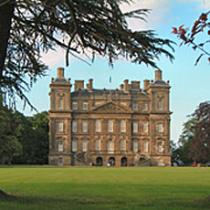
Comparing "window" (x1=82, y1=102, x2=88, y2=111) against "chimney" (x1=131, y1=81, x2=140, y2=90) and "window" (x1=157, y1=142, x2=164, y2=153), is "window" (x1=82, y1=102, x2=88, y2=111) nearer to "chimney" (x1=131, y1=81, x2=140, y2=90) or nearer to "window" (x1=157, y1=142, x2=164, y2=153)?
"chimney" (x1=131, y1=81, x2=140, y2=90)

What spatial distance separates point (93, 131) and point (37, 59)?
3340 inches

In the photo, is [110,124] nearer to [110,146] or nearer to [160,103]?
[110,146]

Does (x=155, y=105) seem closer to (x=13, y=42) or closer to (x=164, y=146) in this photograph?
(x=164, y=146)

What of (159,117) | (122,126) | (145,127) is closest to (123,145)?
(122,126)

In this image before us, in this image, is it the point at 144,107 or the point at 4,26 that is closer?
the point at 4,26

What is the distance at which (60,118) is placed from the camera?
303 ft

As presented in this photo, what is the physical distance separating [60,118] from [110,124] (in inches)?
344

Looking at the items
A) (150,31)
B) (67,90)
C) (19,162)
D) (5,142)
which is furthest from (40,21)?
(67,90)

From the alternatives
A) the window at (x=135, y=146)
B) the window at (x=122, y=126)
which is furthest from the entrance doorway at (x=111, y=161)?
the window at (x=122, y=126)

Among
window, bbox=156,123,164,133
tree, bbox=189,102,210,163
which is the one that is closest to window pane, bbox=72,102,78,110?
window, bbox=156,123,164,133

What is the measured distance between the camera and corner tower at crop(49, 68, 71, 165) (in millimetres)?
91062

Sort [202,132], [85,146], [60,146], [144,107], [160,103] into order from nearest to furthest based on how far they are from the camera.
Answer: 1. [202,132]
2. [60,146]
3. [160,103]
4. [85,146]
5. [144,107]

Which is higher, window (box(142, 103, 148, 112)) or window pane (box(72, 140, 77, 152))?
window (box(142, 103, 148, 112))

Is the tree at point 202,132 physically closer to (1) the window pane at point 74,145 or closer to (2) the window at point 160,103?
(2) the window at point 160,103
